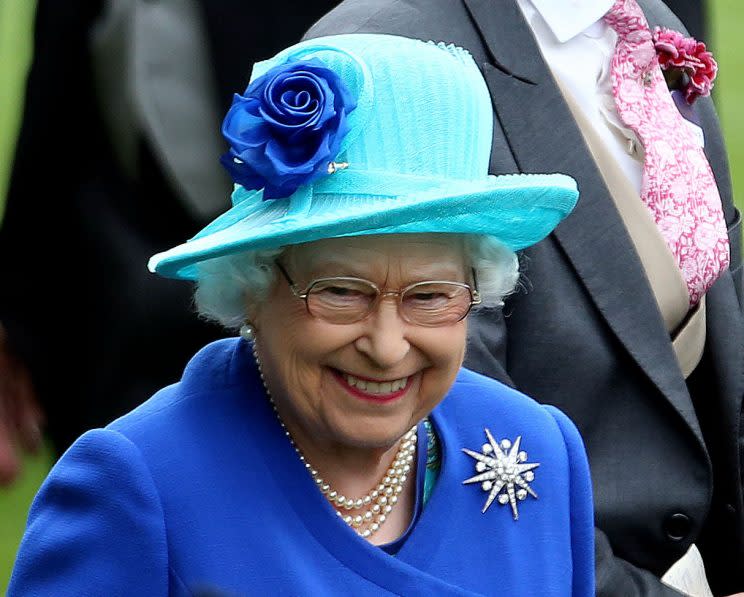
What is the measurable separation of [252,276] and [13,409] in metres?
1.70

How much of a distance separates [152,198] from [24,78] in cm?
42

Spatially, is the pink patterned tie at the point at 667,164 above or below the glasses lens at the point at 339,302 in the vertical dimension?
below

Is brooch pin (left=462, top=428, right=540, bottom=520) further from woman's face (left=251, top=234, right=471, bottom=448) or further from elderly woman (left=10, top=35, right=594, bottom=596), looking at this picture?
woman's face (left=251, top=234, right=471, bottom=448)

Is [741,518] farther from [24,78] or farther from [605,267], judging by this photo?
[24,78]

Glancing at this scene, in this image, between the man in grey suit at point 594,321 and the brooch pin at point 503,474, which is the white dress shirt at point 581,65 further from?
the brooch pin at point 503,474

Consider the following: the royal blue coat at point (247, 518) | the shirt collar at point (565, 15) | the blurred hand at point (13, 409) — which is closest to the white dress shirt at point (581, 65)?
the shirt collar at point (565, 15)

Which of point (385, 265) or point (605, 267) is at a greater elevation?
point (385, 265)

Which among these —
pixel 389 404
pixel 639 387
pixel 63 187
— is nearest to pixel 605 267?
pixel 639 387

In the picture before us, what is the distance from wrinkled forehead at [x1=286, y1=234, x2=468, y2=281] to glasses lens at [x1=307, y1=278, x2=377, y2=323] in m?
0.02

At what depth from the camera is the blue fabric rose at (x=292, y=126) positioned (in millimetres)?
2424

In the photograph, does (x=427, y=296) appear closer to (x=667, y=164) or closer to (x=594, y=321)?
(x=594, y=321)

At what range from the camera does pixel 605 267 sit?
3369mm

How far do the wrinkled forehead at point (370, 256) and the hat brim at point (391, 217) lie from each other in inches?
0.8

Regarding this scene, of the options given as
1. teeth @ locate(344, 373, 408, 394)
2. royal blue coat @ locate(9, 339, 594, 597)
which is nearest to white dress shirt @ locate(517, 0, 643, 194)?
royal blue coat @ locate(9, 339, 594, 597)
